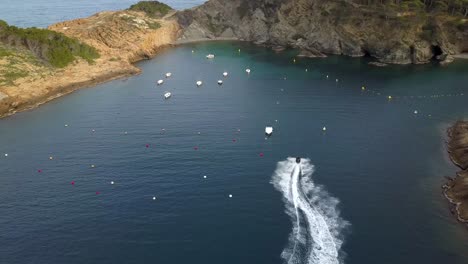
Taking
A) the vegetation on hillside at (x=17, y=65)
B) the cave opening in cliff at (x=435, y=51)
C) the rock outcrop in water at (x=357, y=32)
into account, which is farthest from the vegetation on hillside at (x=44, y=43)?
the cave opening in cliff at (x=435, y=51)

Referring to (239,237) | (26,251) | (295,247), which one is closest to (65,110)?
(26,251)

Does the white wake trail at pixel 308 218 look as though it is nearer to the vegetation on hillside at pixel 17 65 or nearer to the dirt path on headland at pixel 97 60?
the dirt path on headland at pixel 97 60

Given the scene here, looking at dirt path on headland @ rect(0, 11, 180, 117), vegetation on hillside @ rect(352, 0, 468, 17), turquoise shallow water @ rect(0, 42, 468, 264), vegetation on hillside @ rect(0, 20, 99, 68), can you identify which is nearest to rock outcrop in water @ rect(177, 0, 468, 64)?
vegetation on hillside @ rect(352, 0, 468, 17)

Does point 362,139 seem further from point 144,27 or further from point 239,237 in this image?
point 144,27

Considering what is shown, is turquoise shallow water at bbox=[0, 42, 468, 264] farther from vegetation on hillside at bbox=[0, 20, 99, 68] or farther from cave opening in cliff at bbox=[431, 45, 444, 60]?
vegetation on hillside at bbox=[0, 20, 99, 68]

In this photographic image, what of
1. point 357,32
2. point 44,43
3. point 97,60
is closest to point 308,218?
point 357,32

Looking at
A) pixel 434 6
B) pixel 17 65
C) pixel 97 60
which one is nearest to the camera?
pixel 17 65

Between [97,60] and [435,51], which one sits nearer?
[435,51]

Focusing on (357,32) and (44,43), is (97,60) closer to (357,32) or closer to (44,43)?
(44,43)

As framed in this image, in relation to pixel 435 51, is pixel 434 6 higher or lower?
higher
